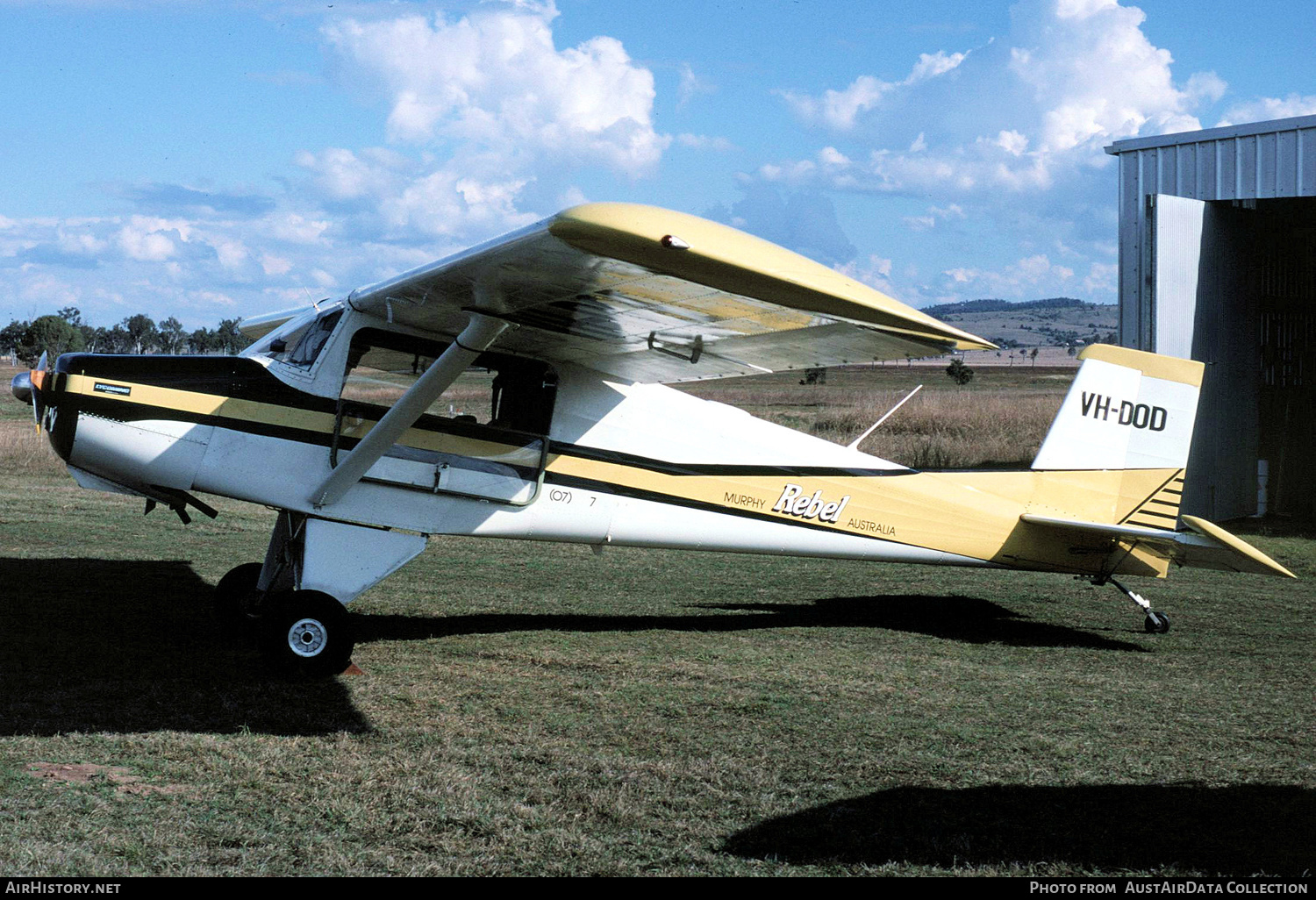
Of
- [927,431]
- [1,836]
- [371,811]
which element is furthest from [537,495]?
[927,431]

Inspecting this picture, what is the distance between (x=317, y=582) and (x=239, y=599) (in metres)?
1.56

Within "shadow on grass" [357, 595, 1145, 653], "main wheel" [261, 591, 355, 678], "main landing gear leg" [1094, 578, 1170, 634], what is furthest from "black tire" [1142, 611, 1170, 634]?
"main wheel" [261, 591, 355, 678]

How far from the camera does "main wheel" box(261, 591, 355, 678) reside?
6.31 m

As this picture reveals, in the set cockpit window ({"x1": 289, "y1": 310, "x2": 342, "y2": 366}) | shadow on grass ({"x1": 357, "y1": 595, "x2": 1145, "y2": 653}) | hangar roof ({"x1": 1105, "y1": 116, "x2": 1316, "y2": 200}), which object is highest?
hangar roof ({"x1": 1105, "y1": 116, "x2": 1316, "y2": 200})

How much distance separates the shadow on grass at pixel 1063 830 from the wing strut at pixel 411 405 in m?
3.10

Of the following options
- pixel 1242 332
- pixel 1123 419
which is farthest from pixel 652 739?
pixel 1242 332

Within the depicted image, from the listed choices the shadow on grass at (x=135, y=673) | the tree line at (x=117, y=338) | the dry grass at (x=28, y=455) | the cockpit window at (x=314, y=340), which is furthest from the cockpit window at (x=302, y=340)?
the tree line at (x=117, y=338)

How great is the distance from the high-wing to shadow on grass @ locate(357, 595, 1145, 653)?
2151 millimetres

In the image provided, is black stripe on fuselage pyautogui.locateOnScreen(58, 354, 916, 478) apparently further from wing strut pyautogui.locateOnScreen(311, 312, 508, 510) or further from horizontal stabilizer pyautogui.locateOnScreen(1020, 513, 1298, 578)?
horizontal stabilizer pyautogui.locateOnScreen(1020, 513, 1298, 578)

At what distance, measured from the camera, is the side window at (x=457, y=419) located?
693 centimetres

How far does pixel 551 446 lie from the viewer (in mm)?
7434

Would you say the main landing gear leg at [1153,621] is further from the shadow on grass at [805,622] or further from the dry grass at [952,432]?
the dry grass at [952,432]

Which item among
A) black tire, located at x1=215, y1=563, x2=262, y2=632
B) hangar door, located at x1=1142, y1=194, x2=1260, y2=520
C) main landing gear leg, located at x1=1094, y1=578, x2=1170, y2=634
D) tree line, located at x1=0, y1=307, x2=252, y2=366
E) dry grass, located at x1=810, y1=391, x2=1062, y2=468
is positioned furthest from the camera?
tree line, located at x1=0, y1=307, x2=252, y2=366

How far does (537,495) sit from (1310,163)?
41.7 ft
